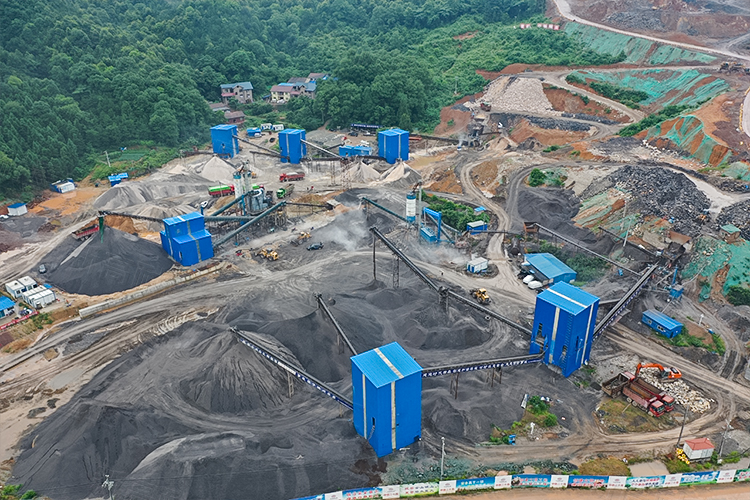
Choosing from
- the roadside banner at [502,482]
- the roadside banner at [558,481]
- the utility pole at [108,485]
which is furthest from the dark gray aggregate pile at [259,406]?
the roadside banner at [558,481]

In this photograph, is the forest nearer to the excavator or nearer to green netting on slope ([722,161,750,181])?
green netting on slope ([722,161,750,181])

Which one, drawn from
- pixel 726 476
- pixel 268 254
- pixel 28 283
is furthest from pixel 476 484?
pixel 28 283

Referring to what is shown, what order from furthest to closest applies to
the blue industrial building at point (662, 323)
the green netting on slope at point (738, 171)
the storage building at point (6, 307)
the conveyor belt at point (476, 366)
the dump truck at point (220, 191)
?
the dump truck at point (220, 191) → the green netting on slope at point (738, 171) → the storage building at point (6, 307) → the blue industrial building at point (662, 323) → the conveyor belt at point (476, 366)

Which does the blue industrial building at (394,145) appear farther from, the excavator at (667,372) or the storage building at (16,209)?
the excavator at (667,372)

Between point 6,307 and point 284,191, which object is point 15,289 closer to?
point 6,307

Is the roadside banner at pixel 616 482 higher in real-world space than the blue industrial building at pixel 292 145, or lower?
lower

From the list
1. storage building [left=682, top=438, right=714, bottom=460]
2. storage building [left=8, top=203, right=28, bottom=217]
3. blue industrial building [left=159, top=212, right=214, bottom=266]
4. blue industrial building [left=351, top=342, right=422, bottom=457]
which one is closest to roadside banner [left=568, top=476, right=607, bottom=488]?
storage building [left=682, top=438, right=714, bottom=460]
